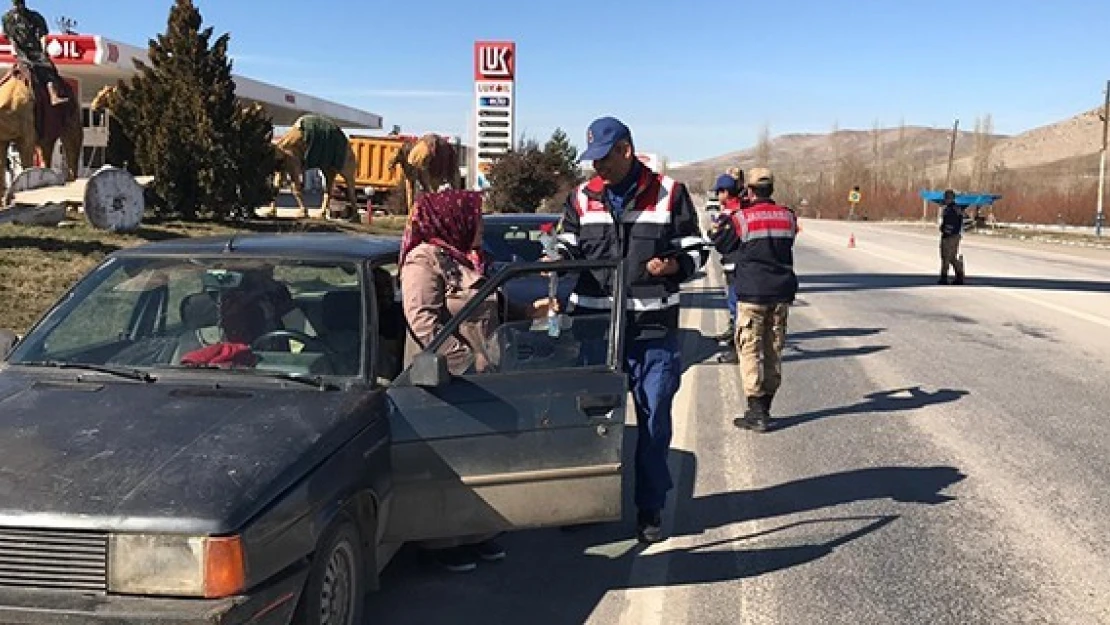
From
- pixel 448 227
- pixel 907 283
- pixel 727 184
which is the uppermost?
pixel 727 184

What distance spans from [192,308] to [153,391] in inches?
36.1

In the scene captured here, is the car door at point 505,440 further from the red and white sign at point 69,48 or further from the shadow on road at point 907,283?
the red and white sign at point 69,48

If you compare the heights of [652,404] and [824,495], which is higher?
[652,404]

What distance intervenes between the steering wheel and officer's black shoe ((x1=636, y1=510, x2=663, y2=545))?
6.06 feet

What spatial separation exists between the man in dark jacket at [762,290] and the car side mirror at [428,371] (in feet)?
12.9

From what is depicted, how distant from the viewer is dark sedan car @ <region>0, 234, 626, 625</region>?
268 cm

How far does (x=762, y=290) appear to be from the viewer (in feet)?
23.3

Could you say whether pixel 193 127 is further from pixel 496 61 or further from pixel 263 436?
pixel 263 436

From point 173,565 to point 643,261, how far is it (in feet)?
8.86

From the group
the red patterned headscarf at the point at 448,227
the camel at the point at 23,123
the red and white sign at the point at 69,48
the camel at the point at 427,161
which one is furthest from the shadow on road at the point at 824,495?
the red and white sign at the point at 69,48

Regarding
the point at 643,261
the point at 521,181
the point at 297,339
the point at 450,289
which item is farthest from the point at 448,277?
the point at 521,181

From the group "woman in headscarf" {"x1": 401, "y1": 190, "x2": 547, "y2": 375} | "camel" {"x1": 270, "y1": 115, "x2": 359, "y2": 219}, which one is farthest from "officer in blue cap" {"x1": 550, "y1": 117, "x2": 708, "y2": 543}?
"camel" {"x1": 270, "y1": 115, "x2": 359, "y2": 219}

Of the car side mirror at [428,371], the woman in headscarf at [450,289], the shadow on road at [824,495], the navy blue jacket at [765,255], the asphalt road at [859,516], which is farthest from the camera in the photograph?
the navy blue jacket at [765,255]

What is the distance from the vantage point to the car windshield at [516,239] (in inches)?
360
